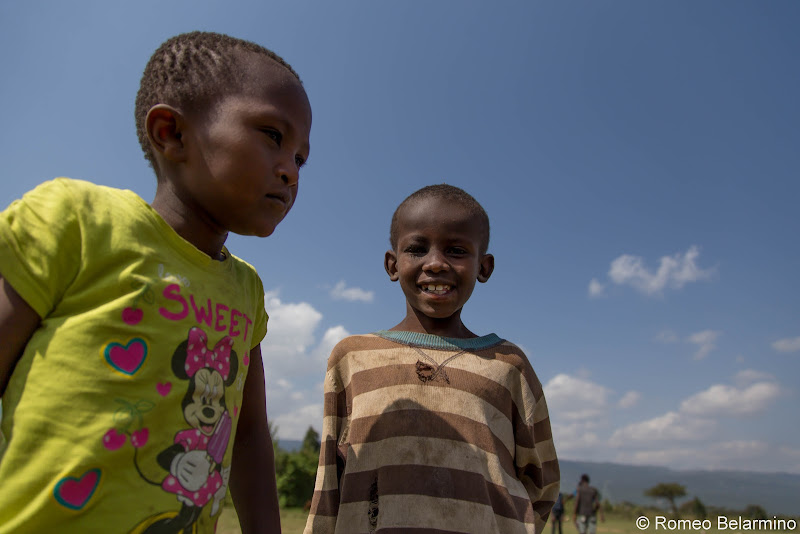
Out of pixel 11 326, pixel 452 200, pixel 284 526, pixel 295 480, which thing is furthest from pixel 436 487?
pixel 295 480

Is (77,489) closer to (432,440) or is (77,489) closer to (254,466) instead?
(254,466)

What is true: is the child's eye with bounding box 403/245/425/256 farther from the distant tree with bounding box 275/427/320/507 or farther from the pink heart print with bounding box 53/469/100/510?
the distant tree with bounding box 275/427/320/507

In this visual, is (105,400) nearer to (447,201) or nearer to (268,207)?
(268,207)

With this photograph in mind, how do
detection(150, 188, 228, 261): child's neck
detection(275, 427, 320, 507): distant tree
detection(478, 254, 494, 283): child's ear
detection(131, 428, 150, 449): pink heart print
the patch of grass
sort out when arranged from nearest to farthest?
detection(131, 428, 150, 449): pink heart print → detection(150, 188, 228, 261): child's neck → detection(478, 254, 494, 283): child's ear → the patch of grass → detection(275, 427, 320, 507): distant tree

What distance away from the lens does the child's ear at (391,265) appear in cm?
293

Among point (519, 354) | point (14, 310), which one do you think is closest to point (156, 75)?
point (14, 310)

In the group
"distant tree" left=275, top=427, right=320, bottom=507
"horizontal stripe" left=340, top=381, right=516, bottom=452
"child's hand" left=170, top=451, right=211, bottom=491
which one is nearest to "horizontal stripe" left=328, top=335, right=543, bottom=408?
"horizontal stripe" left=340, top=381, right=516, bottom=452

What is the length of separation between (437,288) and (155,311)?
5.13 ft

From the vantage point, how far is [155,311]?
130 cm

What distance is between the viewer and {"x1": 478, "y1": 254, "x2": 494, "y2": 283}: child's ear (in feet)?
9.51

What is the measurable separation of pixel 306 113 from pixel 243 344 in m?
0.73

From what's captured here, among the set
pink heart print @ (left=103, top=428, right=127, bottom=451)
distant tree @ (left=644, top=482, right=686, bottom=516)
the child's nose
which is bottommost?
pink heart print @ (left=103, top=428, right=127, bottom=451)

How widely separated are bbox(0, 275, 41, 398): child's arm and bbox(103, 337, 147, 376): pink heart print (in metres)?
0.17

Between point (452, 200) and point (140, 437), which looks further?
point (452, 200)
